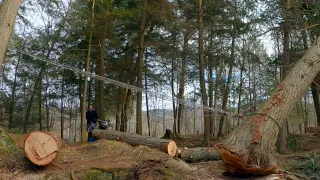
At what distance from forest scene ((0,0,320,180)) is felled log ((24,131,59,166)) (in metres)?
0.02

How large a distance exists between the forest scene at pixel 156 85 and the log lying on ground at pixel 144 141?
0.11ft

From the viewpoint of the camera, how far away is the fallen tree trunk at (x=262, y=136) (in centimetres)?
385

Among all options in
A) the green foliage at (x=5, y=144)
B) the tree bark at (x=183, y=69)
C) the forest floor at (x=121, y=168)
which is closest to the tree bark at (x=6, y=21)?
the green foliage at (x=5, y=144)

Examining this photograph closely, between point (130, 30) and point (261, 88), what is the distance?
10285mm

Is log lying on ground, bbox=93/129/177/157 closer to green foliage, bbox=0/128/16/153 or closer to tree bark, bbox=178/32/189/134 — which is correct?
green foliage, bbox=0/128/16/153

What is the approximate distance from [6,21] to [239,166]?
375cm

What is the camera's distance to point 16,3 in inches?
168

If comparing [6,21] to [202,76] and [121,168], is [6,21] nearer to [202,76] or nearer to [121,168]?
[121,168]

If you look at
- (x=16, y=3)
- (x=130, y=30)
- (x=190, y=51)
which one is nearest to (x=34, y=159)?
(x=16, y=3)

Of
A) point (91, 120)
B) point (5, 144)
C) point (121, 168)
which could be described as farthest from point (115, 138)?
point (121, 168)

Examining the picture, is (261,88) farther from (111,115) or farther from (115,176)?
(115,176)

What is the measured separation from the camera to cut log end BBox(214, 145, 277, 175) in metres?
3.83

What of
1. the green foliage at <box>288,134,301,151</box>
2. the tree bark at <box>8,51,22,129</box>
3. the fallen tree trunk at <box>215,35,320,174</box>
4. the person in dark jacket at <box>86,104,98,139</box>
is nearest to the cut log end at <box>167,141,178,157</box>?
the fallen tree trunk at <box>215,35,320,174</box>

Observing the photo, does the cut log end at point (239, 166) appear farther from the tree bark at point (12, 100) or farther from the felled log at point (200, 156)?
the tree bark at point (12, 100)
